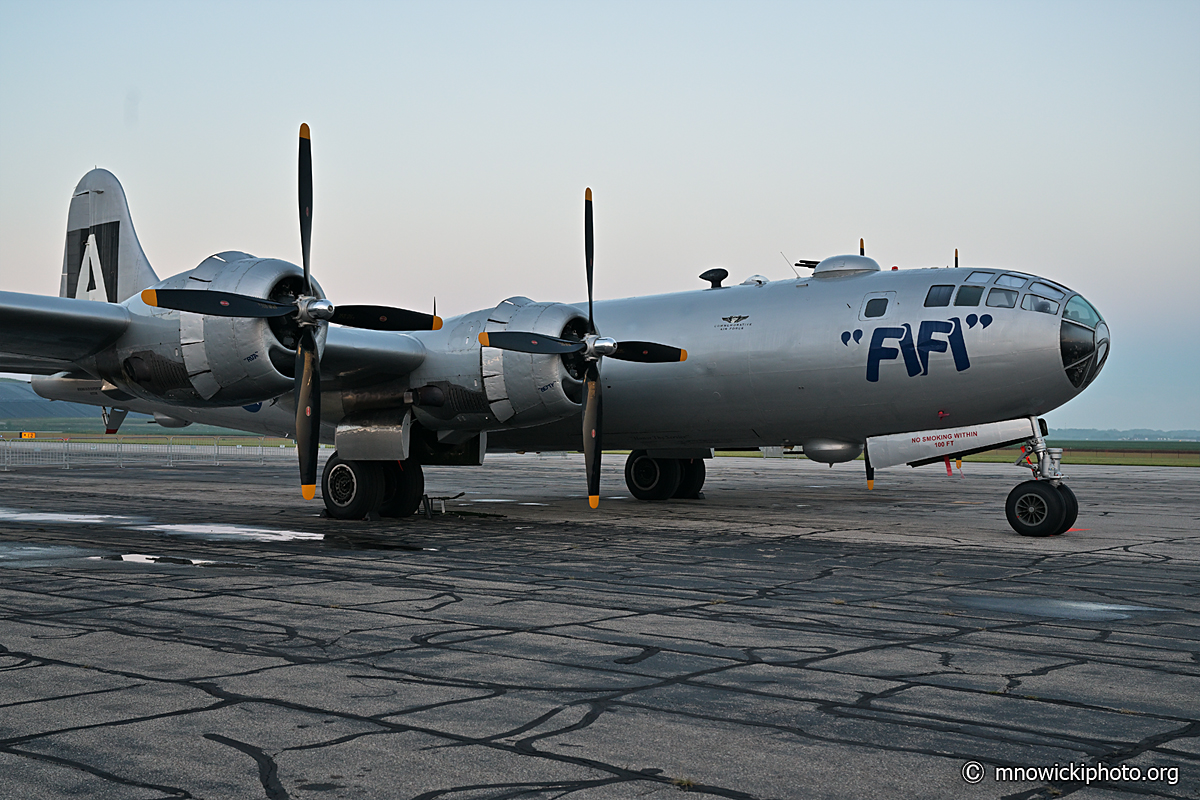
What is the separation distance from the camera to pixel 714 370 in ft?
58.8

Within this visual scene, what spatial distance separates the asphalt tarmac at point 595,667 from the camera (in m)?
4.57

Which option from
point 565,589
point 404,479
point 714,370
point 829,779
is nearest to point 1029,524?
point 714,370

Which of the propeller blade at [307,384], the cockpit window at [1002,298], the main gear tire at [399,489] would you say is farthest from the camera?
the main gear tire at [399,489]

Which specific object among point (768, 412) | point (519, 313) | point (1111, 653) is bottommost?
point (1111, 653)

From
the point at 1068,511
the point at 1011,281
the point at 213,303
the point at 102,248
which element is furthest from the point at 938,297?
the point at 102,248

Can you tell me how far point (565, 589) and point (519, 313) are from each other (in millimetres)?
7810

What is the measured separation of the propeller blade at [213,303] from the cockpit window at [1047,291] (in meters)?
11.1

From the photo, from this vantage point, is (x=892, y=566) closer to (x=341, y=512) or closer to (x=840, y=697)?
(x=840, y=697)

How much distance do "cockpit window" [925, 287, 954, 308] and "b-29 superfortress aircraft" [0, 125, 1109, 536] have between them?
3cm

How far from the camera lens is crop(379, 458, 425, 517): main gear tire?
18344mm

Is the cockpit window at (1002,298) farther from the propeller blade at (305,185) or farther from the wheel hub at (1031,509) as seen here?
the propeller blade at (305,185)

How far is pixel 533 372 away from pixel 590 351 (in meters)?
0.98

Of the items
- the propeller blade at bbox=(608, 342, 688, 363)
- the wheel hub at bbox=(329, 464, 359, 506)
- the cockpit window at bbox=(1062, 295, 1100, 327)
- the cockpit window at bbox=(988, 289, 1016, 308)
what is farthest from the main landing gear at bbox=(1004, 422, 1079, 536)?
the wheel hub at bbox=(329, 464, 359, 506)

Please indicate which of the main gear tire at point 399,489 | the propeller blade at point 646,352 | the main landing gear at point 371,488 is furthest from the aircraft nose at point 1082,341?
the main landing gear at point 371,488
